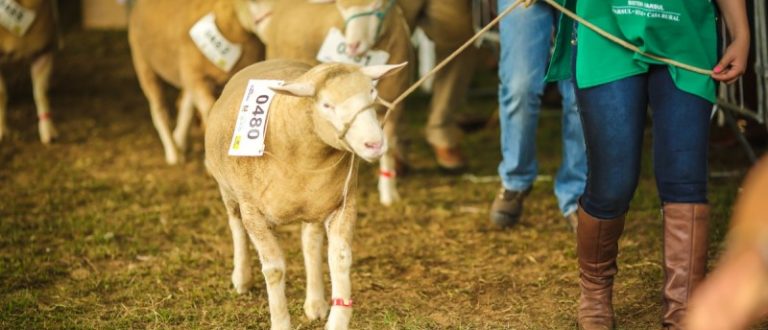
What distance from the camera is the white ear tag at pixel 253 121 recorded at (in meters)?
3.51

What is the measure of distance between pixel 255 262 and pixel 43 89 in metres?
3.54

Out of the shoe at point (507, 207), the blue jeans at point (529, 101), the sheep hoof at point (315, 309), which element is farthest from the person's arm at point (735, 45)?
the shoe at point (507, 207)

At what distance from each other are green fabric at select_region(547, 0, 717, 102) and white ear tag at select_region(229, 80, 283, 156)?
0.97 metres

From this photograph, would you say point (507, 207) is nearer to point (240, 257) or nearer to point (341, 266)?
point (240, 257)

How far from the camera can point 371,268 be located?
15.5ft

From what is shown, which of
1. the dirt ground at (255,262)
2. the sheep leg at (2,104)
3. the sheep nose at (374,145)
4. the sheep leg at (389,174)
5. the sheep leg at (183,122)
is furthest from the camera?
the sheep leg at (2,104)

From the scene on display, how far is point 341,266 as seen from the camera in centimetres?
356

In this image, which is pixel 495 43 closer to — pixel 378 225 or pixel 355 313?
pixel 378 225

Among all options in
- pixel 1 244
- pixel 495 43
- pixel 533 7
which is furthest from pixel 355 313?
pixel 495 43

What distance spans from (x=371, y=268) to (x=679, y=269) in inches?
67.3

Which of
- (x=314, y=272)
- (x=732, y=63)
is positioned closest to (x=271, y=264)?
(x=314, y=272)

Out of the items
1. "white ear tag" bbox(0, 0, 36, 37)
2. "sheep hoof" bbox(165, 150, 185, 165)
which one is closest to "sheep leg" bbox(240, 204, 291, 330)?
"sheep hoof" bbox(165, 150, 185, 165)

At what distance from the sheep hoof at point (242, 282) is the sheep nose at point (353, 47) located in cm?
142

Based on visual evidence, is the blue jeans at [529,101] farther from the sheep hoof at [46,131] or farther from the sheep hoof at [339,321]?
the sheep hoof at [46,131]
